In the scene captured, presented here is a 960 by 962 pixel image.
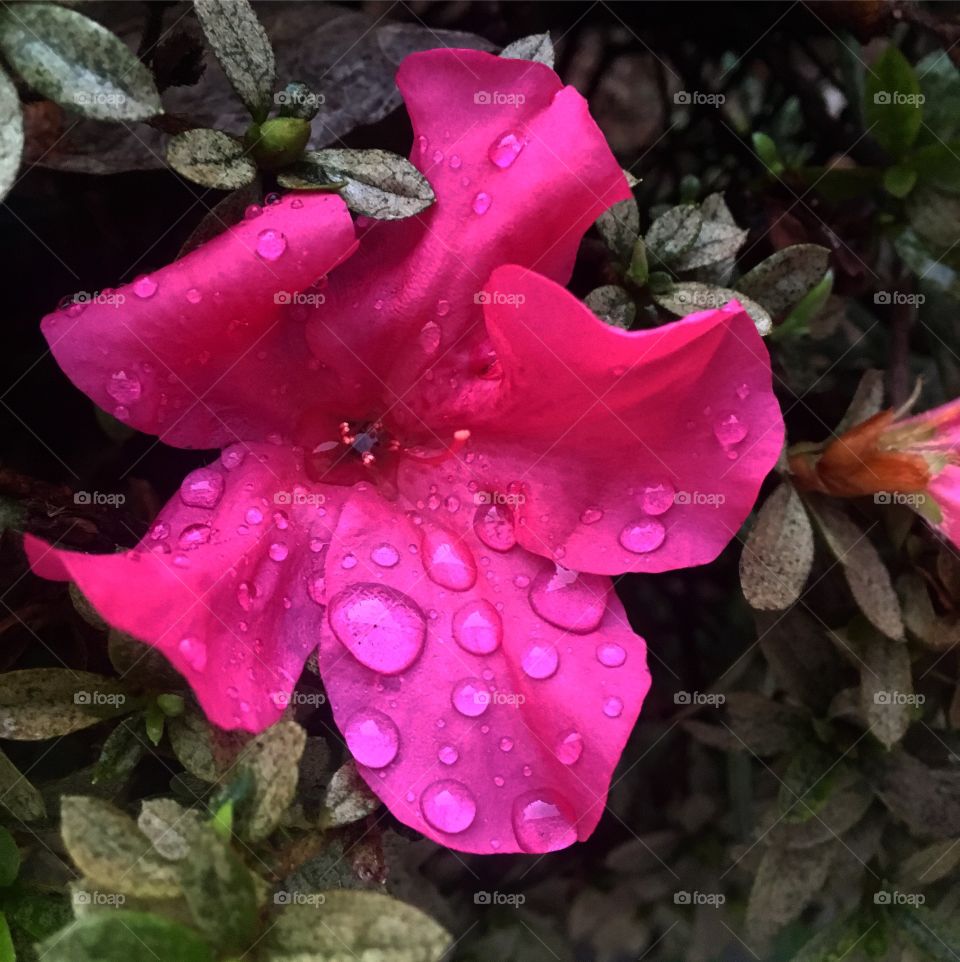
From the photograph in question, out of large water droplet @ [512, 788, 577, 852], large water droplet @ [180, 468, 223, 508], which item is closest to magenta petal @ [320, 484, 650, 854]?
large water droplet @ [512, 788, 577, 852]

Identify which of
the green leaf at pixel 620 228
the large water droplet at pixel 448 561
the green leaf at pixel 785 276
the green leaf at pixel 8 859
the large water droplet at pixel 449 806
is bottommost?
the green leaf at pixel 8 859

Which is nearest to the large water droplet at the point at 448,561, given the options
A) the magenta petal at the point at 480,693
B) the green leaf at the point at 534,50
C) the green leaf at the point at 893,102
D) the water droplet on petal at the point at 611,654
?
the magenta petal at the point at 480,693

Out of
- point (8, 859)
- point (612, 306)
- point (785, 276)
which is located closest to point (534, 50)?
point (612, 306)

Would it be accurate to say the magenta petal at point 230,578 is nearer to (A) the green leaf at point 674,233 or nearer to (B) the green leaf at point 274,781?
(B) the green leaf at point 274,781

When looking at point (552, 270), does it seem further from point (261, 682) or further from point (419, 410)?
point (261, 682)

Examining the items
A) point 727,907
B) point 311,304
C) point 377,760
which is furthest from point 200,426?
point 727,907

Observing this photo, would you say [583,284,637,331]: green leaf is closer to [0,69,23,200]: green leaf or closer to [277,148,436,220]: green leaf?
[277,148,436,220]: green leaf
